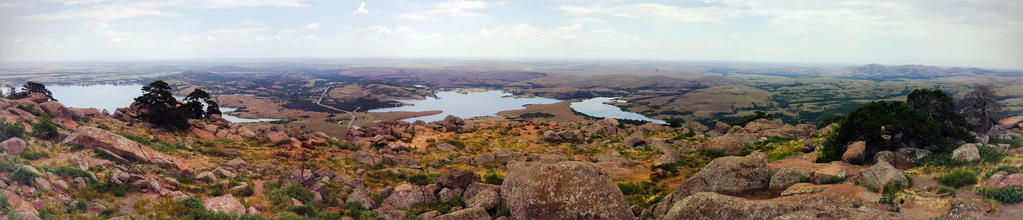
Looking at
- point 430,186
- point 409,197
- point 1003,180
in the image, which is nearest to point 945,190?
point 1003,180

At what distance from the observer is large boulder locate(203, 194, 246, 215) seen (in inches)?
579

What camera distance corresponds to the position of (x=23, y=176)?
12875mm

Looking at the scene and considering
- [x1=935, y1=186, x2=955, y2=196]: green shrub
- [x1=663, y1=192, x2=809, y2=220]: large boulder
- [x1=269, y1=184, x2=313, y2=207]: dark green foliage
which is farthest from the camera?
[x1=269, y1=184, x2=313, y2=207]: dark green foliage

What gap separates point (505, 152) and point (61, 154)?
2864cm

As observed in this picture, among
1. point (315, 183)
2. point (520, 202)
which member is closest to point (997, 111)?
point (520, 202)

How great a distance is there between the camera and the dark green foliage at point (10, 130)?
61.8 ft

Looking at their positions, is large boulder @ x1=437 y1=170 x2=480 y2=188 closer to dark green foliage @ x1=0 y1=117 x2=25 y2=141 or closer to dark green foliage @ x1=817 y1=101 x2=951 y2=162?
dark green foliage @ x1=0 y1=117 x2=25 y2=141

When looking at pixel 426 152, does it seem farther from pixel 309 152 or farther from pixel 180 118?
pixel 180 118

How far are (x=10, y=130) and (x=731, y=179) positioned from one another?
111ft

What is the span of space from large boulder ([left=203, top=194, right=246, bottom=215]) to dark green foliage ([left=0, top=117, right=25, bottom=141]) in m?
12.1

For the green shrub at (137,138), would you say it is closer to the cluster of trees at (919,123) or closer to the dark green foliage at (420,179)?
the dark green foliage at (420,179)

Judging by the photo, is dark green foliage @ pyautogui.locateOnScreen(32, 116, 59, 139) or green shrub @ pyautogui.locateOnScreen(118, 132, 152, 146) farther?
green shrub @ pyautogui.locateOnScreen(118, 132, 152, 146)

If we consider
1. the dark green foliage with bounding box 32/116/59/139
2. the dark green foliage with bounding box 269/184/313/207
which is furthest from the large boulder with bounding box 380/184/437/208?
the dark green foliage with bounding box 32/116/59/139

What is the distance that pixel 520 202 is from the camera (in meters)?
15.4
